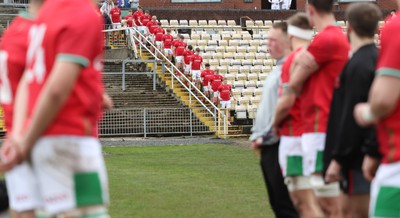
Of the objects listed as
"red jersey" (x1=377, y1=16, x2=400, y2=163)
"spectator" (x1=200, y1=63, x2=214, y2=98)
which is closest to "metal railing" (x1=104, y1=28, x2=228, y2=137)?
"spectator" (x1=200, y1=63, x2=214, y2=98)

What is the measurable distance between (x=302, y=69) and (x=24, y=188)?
132 inches

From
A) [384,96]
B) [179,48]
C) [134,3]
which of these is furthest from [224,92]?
[384,96]

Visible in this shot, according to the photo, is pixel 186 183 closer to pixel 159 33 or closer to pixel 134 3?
pixel 159 33

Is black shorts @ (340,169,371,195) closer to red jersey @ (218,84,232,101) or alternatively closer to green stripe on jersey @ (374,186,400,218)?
green stripe on jersey @ (374,186,400,218)

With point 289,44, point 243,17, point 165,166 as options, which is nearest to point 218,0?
point 243,17

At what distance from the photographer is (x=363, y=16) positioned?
7.46 metres

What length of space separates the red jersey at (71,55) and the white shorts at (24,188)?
334 mm

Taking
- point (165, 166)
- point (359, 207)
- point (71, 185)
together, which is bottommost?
A: point (165, 166)

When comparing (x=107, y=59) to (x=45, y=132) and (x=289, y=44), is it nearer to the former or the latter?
(x=289, y=44)

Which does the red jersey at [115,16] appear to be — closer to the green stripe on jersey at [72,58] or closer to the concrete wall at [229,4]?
the concrete wall at [229,4]

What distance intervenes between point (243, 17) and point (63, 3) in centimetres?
4114

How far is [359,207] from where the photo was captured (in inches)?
310

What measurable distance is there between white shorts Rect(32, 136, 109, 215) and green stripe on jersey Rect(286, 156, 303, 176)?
3.75 m

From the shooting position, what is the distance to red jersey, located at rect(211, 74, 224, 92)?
113 ft
